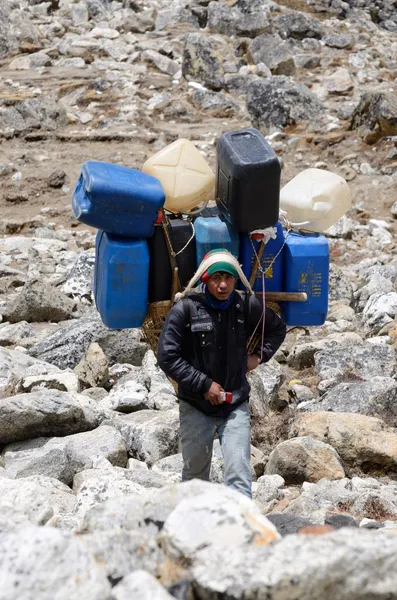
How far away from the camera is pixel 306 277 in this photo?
202 inches

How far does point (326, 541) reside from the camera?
9.24 ft

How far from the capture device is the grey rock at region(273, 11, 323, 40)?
2422 centimetres

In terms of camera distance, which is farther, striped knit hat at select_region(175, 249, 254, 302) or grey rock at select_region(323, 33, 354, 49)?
grey rock at select_region(323, 33, 354, 49)

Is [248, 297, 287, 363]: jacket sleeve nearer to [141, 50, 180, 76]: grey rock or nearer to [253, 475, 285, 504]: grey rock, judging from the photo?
[253, 475, 285, 504]: grey rock

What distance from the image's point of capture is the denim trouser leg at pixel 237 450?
443 centimetres

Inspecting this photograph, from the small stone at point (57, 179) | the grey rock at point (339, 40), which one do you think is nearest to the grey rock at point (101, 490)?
the small stone at point (57, 179)

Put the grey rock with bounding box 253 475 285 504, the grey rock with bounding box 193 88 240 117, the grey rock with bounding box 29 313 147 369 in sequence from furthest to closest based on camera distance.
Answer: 1. the grey rock with bounding box 193 88 240 117
2. the grey rock with bounding box 29 313 147 369
3. the grey rock with bounding box 253 475 285 504

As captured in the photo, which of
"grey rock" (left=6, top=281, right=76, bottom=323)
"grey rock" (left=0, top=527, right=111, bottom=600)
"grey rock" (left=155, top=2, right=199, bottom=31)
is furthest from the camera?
"grey rock" (left=155, top=2, right=199, bottom=31)

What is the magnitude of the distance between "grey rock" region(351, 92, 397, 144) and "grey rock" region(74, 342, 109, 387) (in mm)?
10491

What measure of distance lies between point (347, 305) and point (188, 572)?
9099 millimetres

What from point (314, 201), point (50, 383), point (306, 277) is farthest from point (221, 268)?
point (50, 383)

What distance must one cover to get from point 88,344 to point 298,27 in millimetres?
17292

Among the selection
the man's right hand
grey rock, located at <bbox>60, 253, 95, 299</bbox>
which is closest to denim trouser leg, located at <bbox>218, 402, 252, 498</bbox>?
the man's right hand

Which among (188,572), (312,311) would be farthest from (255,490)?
(188,572)
